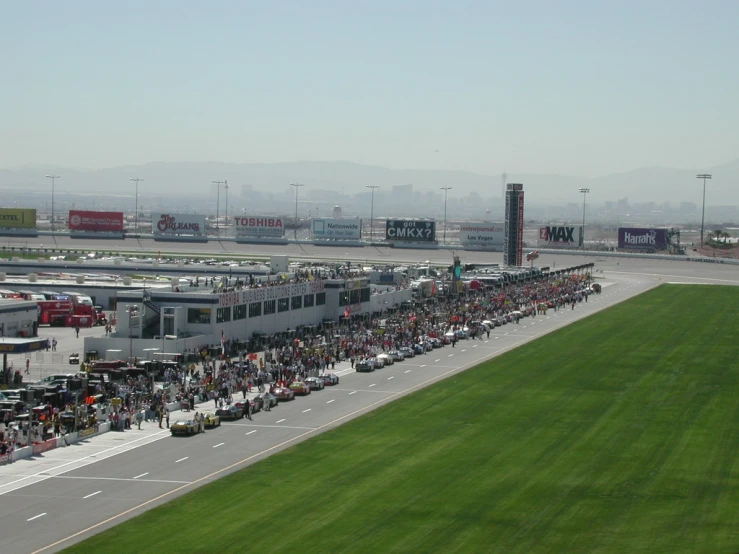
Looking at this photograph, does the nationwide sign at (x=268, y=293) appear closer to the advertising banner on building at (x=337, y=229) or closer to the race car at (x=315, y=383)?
the race car at (x=315, y=383)

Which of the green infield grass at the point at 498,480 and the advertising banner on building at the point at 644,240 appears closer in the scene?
the green infield grass at the point at 498,480

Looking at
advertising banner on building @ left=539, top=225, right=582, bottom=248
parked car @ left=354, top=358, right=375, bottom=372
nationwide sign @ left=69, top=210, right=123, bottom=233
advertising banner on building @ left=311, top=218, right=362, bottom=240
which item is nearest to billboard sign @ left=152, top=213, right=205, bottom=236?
nationwide sign @ left=69, top=210, right=123, bottom=233

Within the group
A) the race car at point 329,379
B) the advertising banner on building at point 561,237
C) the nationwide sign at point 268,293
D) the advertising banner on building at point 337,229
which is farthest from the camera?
the advertising banner on building at point 337,229

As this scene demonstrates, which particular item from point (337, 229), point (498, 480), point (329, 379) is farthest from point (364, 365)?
point (337, 229)

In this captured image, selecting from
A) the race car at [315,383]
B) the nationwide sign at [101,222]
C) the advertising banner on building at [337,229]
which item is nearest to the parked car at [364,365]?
the race car at [315,383]

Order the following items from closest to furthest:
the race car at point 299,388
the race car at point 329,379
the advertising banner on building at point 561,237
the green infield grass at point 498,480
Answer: the green infield grass at point 498,480, the race car at point 299,388, the race car at point 329,379, the advertising banner on building at point 561,237

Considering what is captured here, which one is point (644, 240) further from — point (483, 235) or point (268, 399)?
point (268, 399)

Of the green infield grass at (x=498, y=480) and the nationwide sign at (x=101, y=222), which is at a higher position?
the nationwide sign at (x=101, y=222)
